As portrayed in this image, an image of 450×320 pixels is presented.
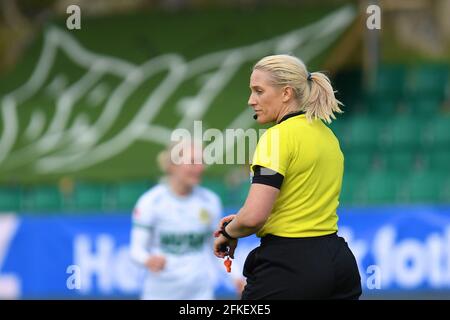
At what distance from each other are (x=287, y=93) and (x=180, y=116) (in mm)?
11199

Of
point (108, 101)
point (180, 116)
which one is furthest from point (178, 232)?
point (108, 101)

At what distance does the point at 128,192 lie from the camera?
1280 centimetres

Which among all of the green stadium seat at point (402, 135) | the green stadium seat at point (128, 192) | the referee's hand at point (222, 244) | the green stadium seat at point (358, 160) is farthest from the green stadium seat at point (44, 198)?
the referee's hand at point (222, 244)

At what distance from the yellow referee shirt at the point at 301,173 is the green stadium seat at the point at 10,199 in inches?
366

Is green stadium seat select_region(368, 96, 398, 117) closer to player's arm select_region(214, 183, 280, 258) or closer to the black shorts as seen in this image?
the black shorts

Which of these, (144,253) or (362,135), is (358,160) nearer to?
(362,135)

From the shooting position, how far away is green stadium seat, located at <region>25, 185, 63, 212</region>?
13.0 meters

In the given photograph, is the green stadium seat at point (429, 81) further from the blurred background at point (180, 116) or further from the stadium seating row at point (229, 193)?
the stadium seating row at point (229, 193)

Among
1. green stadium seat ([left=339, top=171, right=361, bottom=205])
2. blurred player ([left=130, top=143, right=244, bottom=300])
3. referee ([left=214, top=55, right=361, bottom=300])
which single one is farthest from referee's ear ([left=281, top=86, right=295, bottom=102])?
green stadium seat ([left=339, top=171, right=361, bottom=205])

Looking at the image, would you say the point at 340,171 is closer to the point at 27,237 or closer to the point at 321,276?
the point at 321,276

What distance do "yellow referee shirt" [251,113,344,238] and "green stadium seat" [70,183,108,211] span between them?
28.6 ft

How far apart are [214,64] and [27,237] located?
594cm

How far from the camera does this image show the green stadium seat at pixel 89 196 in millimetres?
12930

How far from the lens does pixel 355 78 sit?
16.0m
